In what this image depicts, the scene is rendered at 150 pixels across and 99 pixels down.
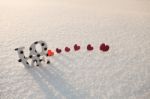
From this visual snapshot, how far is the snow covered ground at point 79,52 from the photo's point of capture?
2.03 meters

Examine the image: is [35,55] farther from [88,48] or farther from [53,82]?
[88,48]

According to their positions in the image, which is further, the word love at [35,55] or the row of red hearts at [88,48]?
the row of red hearts at [88,48]

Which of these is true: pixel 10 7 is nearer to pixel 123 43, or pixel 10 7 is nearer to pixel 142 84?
pixel 123 43

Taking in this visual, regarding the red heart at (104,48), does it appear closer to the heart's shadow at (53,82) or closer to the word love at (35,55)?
the word love at (35,55)

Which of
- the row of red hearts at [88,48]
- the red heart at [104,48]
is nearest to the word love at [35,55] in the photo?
the row of red hearts at [88,48]

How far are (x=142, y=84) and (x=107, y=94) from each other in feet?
1.32

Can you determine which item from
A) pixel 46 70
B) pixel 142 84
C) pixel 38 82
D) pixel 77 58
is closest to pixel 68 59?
pixel 77 58

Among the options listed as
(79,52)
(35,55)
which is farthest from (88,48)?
(35,55)

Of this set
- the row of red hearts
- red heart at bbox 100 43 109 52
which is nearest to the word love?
the row of red hearts

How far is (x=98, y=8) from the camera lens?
16.2 ft

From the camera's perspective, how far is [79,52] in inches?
109

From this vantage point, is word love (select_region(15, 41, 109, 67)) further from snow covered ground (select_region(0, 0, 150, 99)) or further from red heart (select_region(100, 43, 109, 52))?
red heart (select_region(100, 43, 109, 52))

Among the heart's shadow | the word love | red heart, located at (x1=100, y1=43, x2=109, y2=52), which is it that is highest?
the word love

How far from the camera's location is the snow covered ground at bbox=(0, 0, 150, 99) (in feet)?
6.67
